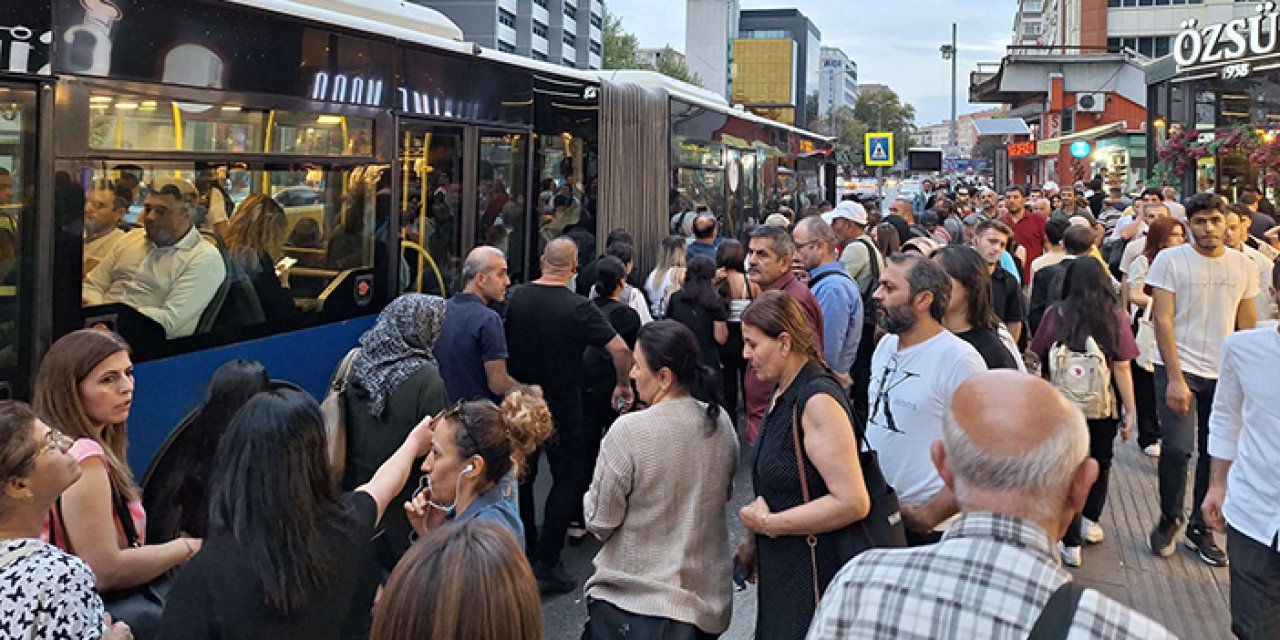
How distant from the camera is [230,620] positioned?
104 inches

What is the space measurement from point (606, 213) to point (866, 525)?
746 centimetres

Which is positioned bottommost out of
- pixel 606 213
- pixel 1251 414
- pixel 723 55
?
pixel 1251 414

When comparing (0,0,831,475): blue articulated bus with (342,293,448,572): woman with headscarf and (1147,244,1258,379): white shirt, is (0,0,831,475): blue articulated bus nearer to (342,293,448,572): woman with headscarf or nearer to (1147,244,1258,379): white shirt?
(342,293,448,572): woman with headscarf

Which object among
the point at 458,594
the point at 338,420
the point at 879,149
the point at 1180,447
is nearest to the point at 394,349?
the point at 338,420

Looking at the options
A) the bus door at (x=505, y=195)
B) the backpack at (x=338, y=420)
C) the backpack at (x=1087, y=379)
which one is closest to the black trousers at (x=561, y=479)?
the backpack at (x=338, y=420)

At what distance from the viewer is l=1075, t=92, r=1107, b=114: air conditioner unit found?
1640 inches

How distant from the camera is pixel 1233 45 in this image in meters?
21.2

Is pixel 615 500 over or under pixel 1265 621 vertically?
over

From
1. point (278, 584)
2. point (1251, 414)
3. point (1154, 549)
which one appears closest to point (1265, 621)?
point (1251, 414)

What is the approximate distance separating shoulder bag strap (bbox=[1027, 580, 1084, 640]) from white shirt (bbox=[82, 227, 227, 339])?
447cm

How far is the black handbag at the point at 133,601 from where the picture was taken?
134 inches

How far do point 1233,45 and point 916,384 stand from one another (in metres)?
20.7

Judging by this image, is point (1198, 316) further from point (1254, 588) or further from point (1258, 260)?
point (1254, 588)

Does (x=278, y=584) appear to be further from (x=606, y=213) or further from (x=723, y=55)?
(x=723, y=55)
